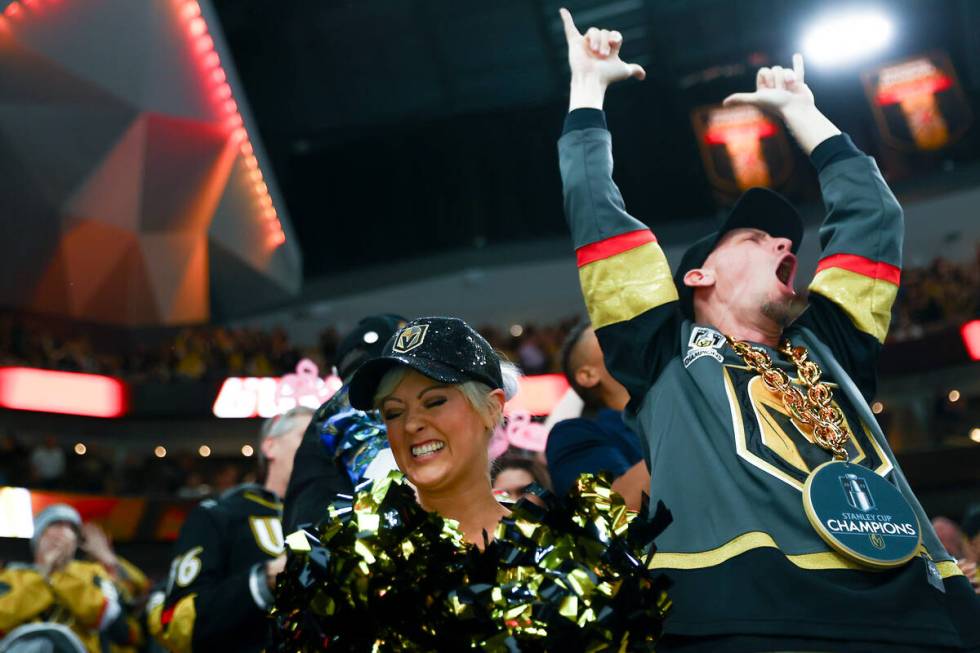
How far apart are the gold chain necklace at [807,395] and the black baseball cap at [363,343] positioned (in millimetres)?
992

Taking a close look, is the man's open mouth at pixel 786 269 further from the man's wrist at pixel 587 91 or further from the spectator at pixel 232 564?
the spectator at pixel 232 564

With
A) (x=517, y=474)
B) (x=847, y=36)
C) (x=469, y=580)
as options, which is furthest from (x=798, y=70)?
(x=847, y=36)

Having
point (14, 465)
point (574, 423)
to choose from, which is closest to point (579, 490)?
point (574, 423)

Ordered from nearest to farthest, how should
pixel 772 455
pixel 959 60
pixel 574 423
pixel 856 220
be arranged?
pixel 772 455 < pixel 856 220 < pixel 574 423 < pixel 959 60

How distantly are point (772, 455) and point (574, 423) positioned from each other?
925mm

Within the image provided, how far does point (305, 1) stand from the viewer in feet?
59.2

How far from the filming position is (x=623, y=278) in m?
2.47

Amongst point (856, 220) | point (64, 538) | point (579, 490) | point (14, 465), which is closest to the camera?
Result: point (579, 490)

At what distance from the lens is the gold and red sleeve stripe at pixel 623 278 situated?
2459mm

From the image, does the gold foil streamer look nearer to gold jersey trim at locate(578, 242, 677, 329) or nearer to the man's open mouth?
gold jersey trim at locate(578, 242, 677, 329)

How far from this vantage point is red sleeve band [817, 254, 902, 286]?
2.67 metres

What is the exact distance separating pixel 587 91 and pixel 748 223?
0.53 meters

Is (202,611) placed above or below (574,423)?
below

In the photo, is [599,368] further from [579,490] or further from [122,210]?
[122,210]
